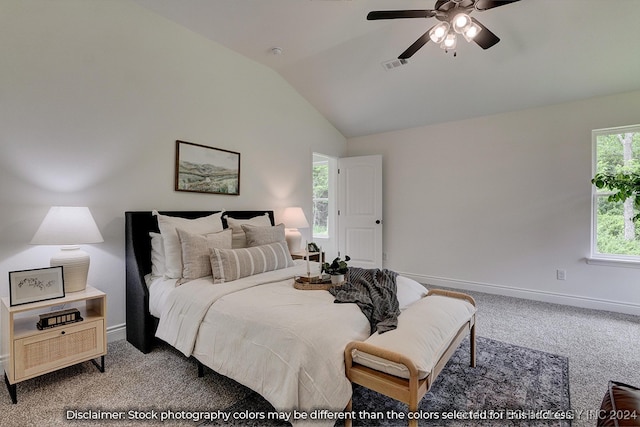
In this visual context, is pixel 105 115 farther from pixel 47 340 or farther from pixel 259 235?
pixel 47 340

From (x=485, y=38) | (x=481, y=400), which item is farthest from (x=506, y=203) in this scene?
(x=481, y=400)

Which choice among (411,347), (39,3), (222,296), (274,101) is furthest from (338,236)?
(39,3)

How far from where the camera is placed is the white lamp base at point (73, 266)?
2.20 meters

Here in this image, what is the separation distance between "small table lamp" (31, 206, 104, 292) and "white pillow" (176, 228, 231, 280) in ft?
1.93

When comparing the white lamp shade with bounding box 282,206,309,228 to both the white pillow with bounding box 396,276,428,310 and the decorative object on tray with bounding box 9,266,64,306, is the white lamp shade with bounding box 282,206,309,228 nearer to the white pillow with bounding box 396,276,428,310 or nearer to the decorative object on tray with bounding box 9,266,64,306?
the white pillow with bounding box 396,276,428,310

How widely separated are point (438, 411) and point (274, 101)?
385 centimetres

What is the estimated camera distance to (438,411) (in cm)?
176

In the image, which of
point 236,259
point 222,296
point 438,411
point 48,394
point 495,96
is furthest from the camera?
point 495,96

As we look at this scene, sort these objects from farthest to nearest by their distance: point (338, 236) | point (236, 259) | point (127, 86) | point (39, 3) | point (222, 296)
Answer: point (338, 236), point (127, 86), point (236, 259), point (39, 3), point (222, 296)

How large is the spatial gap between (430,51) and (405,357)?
330cm

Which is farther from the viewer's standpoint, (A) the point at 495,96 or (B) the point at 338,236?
A: (B) the point at 338,236

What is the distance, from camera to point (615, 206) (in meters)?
3.54

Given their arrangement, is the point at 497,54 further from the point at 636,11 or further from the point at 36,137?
the point at 36,137

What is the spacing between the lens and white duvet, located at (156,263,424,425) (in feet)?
4.76
